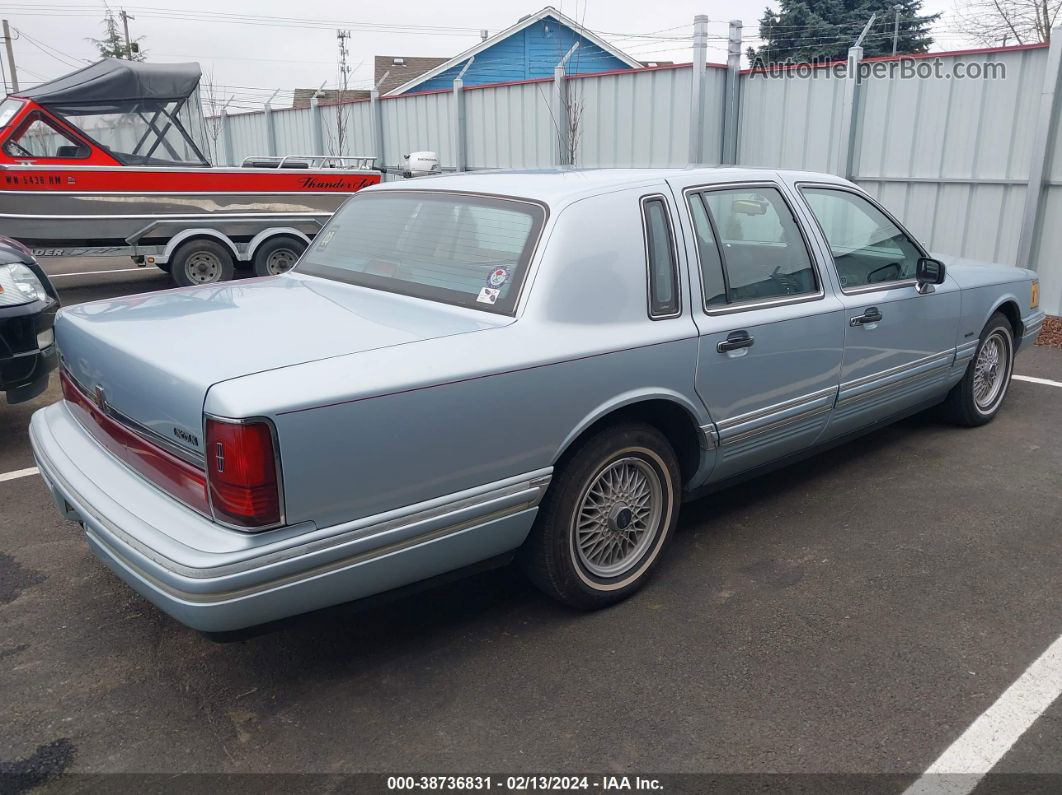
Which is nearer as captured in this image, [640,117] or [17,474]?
[17,474]

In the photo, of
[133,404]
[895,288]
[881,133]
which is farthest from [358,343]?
[881,133]

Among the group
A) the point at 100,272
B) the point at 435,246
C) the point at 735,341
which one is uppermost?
the point at 435,246

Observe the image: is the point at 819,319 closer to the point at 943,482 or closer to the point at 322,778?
the point at 943,482

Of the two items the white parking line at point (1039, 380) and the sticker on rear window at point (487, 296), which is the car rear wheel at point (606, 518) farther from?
the white parking line at point (1039, 380)

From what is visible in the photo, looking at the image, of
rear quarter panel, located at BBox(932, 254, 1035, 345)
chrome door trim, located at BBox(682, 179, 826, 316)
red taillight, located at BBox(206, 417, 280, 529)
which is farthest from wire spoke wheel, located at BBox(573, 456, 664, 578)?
Answer: rear quarter panel, located at BBox(932, 254, 1035, 345)

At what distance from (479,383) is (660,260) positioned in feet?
3.50

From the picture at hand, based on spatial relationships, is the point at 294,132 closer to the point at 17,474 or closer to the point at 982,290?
the point at 17,474

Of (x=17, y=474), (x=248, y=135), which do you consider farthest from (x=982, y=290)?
(x=248, y=135)

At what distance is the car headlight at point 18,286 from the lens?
194 inches

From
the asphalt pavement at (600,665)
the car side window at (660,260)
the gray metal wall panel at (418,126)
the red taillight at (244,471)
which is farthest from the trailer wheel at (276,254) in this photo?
the red taillight at (244,471)

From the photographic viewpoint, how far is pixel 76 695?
2.93 m

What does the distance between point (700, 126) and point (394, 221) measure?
7.75 meters

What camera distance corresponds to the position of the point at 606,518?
339 centimetres

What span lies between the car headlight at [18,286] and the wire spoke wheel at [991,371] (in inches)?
218
